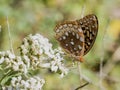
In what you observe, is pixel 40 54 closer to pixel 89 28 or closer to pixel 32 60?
pixel 32 60

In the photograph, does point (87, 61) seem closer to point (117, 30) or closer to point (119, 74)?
point (119, 74)

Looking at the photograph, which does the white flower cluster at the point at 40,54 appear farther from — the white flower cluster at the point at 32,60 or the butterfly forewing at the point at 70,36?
the butterfly forewing at the point at 70,36

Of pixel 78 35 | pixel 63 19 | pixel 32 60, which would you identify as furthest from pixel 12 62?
pixel 63 19

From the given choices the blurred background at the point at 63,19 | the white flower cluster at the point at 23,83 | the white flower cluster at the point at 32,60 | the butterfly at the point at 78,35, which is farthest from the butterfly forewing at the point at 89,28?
the blurred background at the point at 63,19

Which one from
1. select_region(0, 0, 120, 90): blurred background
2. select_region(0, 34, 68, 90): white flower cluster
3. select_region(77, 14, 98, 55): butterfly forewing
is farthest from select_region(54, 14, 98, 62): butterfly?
select_region(0, 0, 120, 90): blurred background

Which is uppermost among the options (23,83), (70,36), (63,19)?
(63,19)

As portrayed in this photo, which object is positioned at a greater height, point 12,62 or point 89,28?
point 89,28

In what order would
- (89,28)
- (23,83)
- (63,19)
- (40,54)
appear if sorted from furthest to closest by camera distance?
(63,19), (89,28), (40,54), (23,83)
